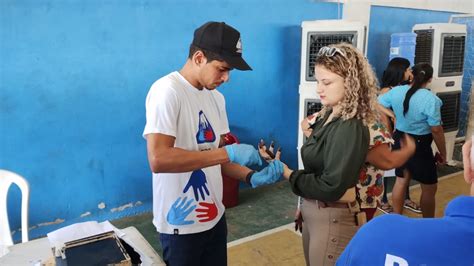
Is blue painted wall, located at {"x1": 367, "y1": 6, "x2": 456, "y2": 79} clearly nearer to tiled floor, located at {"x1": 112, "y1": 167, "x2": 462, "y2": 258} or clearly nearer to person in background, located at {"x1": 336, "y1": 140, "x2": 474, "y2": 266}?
tiled floor, located at {"x1": 112, "y1": 167, "x2": 462, "y2": 258}

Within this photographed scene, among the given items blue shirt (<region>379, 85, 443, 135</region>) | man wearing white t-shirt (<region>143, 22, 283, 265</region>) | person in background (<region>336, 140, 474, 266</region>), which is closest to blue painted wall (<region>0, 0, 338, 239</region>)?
blue shirt (<region>379, 85, 443, 135</region>)

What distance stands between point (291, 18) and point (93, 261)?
335cm

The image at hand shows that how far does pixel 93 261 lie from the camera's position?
1036 millimetres

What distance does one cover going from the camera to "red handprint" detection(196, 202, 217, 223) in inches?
58.7

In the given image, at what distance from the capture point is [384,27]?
454 centimetres

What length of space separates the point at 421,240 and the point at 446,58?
4266 millimetres

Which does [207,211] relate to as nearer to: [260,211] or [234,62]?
[234,62]

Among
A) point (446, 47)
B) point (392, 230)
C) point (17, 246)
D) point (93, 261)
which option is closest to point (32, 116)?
point (17, 246)

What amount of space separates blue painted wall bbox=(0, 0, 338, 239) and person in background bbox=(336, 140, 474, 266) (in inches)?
107

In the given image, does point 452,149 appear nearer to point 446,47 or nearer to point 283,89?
point 446,47

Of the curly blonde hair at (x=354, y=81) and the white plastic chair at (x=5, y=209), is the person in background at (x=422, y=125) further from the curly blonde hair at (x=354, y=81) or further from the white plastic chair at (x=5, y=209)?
the white plastic chair at (x=5, y=209)

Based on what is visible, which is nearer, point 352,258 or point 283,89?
Result: point 352,258

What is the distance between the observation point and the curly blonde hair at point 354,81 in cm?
151

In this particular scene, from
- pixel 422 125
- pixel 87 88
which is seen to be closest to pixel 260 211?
pixel 422 125
